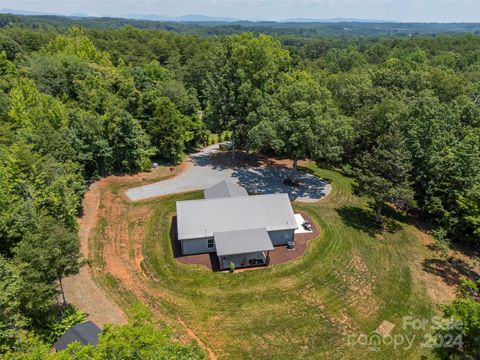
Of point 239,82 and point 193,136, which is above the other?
point 239,82

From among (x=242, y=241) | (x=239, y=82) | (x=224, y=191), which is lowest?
(x=242, y=241)

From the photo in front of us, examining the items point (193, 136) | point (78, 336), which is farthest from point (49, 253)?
point (193, 136)

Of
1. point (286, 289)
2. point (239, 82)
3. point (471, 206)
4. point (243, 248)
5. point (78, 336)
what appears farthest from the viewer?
point (239, 82)

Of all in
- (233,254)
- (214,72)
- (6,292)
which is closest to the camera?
(6,292)

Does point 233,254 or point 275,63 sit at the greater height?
point 275,63

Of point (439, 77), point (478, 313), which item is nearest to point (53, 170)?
point (478, 313)

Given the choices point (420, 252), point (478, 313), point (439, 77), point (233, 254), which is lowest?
point (420, 252)

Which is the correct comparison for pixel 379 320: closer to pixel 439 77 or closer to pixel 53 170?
pixel 53 170

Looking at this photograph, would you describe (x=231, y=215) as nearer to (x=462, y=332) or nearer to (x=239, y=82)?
(x=462, y=332)
